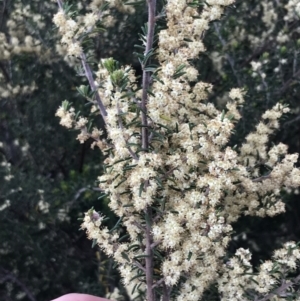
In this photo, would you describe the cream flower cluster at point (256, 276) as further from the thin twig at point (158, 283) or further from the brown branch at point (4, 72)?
the brown branch at point (4, 72)

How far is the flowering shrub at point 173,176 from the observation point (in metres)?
1.66

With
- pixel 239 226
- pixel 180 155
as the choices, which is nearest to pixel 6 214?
pixel 239 226

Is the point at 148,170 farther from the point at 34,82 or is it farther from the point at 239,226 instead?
the point at 34,82

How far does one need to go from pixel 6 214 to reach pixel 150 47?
5.82 feet

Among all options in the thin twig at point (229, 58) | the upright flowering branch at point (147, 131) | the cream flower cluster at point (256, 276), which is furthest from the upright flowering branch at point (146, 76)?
the thin twig at point (229, 58)

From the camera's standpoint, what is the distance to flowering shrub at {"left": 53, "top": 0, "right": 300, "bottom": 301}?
166 cm

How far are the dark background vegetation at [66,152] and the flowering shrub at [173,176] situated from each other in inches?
41.8

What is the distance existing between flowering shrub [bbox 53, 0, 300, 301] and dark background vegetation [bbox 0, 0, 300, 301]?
106 cm

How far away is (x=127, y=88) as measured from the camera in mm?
1812

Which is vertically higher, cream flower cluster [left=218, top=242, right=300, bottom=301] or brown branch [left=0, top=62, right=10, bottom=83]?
cream flower cluster [left=218, top=242, right=300, bottom=301]

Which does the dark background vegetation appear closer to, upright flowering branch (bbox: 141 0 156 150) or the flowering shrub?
the flowering shrub

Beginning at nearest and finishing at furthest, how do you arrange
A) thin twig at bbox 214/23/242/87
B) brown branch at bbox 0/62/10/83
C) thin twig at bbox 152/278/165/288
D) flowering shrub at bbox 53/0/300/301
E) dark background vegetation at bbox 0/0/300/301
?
flowering shrub at bbox 53/0/300/301, thin twig at bbox 152/278/165/288, dark background vegetation at bbox 0/0/300/301, thin twig at bbox 214/23/242/87, brown branch at bbox 0/62/10/83

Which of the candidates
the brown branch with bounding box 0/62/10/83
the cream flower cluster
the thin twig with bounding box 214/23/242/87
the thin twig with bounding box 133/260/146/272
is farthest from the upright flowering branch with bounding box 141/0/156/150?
the brown branch with bounding box 0/62/10/83

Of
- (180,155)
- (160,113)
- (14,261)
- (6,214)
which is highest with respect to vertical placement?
(160,113)
